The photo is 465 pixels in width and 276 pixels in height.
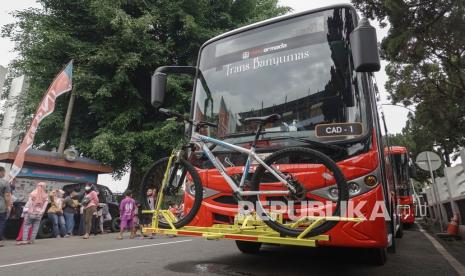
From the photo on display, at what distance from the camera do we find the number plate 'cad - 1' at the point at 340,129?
15.0ft

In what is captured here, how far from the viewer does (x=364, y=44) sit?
4.14 m

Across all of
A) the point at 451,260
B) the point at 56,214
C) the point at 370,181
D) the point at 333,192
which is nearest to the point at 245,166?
the point at 333,192

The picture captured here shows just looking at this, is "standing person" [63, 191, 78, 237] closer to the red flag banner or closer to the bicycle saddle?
the red flag banner

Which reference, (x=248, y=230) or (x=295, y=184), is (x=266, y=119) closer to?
(x=295, y=184)

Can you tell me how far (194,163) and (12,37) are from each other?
1825cm

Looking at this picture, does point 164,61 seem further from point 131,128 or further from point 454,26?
point 454,26

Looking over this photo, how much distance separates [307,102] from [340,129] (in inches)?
21.2

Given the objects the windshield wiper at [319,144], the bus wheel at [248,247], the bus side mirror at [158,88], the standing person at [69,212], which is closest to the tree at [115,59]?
the standing person at [69,212]

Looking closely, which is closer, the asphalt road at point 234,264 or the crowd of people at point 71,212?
the asphalt road at point 234,264

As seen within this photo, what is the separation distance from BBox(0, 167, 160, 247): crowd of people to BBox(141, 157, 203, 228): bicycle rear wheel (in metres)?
4.85

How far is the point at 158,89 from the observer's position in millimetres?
5551

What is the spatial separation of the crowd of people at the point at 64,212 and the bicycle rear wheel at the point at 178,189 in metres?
4.85

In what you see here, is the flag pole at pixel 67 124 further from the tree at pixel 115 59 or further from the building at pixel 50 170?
the building at pixel 50 170

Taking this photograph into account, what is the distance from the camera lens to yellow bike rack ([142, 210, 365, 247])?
417 cm
